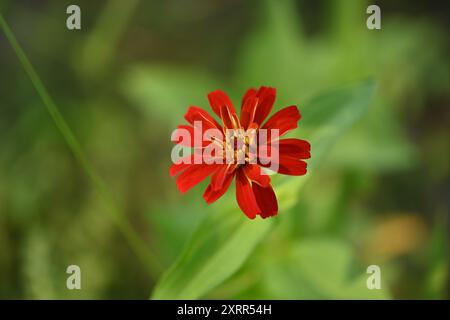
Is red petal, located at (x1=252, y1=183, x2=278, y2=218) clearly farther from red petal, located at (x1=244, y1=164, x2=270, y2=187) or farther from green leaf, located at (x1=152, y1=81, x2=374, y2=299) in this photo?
green leaf, located at (x1=152, y1=81, x2=374, y2=299)

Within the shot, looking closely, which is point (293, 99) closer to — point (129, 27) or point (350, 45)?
point (350, 45)

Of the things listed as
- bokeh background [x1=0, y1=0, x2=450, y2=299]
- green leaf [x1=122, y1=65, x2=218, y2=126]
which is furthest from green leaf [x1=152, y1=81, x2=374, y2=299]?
green leaf [x1=122, y1=65, x2=218, y2=126]

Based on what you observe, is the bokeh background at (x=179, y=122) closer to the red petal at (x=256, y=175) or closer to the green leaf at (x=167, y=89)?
the green leaf at (x=167, y=89)

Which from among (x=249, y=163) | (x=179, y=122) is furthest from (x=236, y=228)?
(x=179, y=122)

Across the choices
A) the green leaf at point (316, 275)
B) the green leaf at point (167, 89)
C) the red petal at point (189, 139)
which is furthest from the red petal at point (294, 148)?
the green leaf at point (167, 89)

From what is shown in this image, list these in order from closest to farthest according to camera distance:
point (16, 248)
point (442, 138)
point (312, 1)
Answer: point (16, 248), point (442, 138), point (312, 1)

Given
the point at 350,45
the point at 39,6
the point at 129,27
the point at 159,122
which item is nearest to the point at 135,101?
the point at 159,122
